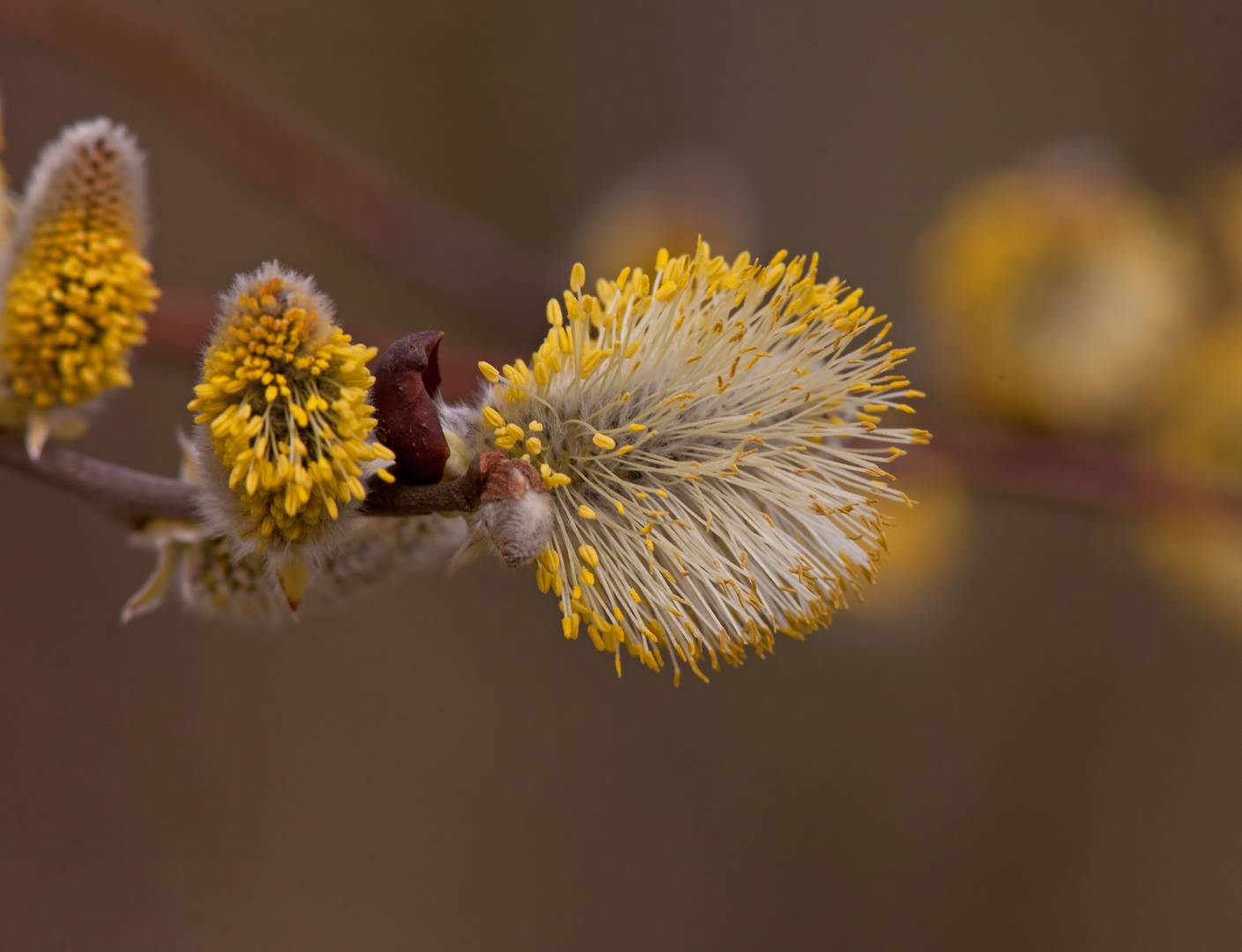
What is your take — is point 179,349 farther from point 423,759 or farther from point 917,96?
point 917,96

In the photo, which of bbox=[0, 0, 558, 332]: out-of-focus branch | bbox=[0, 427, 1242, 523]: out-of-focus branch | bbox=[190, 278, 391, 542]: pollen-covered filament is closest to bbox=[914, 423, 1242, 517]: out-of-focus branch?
bbox=[0, 427, 1242, 523]: out-of-focus branch

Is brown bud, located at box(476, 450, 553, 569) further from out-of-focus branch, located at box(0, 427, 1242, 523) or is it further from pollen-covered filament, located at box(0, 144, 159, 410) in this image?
out-of-focus branch, located at box(0, 427, 1242, 523)

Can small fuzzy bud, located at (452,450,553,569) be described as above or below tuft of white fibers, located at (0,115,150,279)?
below

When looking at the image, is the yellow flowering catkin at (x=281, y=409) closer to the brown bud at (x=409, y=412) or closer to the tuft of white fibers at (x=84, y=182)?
the brown bud at (x=409, y=412)

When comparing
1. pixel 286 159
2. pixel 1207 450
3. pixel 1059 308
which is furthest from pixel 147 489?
pixel 1207 450

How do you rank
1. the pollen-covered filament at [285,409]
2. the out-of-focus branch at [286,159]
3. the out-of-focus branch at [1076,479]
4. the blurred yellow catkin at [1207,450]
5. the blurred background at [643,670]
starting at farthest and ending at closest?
1. the blurred background at [643,670]
2. the blurred yellow catkin at [1207,450]
3. the out-of-focus branch at [1076,479]
4. the out-of-focus branch at [286,159]
5. the pollen-covered filament at [285,409]

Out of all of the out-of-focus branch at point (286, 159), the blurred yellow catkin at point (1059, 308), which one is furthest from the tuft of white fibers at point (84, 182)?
the blurred yellow catkin at point (1059, 308)
